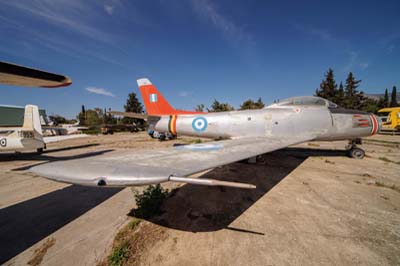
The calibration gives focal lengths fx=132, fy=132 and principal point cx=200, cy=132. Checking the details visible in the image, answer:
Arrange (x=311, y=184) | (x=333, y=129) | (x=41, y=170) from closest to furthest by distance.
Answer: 1. (x=41, y=170)
2. (x=311, y=184)
3. (x=333, y=129)

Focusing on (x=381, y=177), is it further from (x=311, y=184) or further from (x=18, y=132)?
(x=18, y=132)

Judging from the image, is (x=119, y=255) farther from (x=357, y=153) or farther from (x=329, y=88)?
(x=329, y=88)

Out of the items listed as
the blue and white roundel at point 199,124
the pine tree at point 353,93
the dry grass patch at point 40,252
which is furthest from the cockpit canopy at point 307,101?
the pine tree at point 353,93

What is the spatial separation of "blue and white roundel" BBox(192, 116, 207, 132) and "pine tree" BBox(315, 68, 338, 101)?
32637 millimetres

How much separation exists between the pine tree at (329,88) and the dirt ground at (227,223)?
31.2m

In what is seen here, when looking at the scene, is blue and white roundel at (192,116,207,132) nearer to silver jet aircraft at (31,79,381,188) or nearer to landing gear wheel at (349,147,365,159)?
silver jet aircraft at (31,79,381,188)

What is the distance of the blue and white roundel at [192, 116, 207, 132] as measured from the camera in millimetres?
5645

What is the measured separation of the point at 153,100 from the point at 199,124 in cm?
358

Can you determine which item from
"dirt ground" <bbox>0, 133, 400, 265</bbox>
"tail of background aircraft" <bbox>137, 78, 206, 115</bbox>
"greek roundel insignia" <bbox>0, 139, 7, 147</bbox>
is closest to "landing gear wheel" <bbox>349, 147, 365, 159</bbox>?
"dirt ground" <bbox>0, 133, 400, 265</bbox>

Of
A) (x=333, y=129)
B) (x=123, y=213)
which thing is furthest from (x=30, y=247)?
(x=333, y=129)

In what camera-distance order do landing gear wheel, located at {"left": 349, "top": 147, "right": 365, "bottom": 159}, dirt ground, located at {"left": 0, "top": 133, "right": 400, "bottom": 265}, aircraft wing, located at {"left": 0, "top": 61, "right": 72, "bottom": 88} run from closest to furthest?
dirt ground, located at {"left": 0, "top": 133, "right": 400, "bottom": 265} < aircraft wing, located at {"left": 0, "top": 61, "right": 72, "bottom": 88} < landing gear wheel, located at {"left": 349, "top": 147, "right": 365, "bottom": 159}

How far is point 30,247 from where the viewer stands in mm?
1963

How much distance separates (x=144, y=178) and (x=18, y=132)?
1095cm

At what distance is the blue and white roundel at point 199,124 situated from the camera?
5.64 meters
